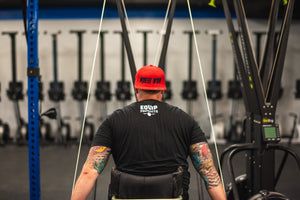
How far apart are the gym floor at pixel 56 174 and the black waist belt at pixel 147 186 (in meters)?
2.04

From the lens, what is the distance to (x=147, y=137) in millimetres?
1569

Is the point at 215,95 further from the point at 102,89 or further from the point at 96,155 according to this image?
the point at 96,155

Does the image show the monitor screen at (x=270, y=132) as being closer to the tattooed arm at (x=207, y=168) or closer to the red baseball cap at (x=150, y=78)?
the tattooed arm at (x=207, y=168)

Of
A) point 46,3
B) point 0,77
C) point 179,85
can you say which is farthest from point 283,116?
point 0,77

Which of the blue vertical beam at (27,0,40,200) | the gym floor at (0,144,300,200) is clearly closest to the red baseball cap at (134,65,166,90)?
the blue vertical beam at (27,0,40,200)

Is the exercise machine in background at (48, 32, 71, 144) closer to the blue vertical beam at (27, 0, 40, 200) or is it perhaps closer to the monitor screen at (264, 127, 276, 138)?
the blue vertical beam at (27, 0, 40, 200)

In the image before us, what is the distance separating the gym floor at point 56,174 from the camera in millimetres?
3512

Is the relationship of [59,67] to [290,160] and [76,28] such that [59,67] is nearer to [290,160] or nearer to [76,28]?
[76,28]

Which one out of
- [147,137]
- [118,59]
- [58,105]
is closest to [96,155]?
[147,137]

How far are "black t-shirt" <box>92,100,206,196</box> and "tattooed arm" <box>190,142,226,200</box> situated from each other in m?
0.09

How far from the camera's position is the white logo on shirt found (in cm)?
160

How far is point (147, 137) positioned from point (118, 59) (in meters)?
4.82

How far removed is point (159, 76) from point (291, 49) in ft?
18.1

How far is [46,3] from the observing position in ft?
18.9
